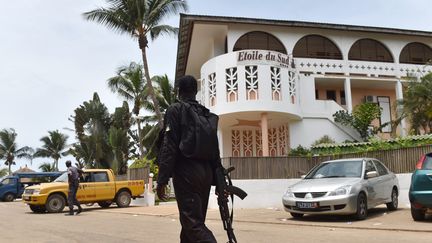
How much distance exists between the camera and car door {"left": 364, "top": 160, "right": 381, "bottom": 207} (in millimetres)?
11295

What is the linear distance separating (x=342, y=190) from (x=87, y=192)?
10974mm

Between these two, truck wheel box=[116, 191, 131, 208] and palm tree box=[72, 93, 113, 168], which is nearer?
truck wheel box=[116, 191, 131, 208]

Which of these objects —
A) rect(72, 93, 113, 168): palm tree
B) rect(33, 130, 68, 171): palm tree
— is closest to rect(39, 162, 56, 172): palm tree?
rect(33, 130, 68, 171): palm tree

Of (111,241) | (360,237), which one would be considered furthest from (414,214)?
(111,241)

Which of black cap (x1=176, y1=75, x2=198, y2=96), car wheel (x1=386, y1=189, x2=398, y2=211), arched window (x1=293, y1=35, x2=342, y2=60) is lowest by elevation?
car wheel (x1=386, y1=189, x2=398, y2=211)

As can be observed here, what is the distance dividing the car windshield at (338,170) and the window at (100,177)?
31.9 feet

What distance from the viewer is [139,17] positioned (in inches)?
953

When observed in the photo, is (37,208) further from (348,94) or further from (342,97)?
(342,97)

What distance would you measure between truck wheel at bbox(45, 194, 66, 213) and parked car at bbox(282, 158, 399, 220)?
975 cm

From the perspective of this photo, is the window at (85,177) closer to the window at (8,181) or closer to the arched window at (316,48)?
the arched window at (316,48)

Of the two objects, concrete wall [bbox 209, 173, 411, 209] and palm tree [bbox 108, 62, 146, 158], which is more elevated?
palm tree [bbox 108, 62, 146, 158]

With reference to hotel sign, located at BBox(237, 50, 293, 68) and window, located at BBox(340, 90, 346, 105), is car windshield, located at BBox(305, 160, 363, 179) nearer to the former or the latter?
hotel sign, located at BBox(237, 50, 293, 68)

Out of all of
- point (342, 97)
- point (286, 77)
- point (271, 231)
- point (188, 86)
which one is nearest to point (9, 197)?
point (286, 77)

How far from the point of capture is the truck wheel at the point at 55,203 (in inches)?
682
